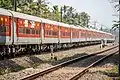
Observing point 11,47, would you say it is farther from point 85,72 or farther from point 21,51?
point 85,72

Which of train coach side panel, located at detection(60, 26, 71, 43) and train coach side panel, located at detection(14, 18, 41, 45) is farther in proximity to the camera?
train coach side panel, located at detection(60, 26, 71, 43)

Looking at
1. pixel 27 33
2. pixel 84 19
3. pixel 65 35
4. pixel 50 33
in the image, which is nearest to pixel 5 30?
pixel 27 33

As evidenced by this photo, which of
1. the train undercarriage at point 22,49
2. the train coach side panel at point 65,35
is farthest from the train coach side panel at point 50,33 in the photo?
the train coach side panel at point 65,35

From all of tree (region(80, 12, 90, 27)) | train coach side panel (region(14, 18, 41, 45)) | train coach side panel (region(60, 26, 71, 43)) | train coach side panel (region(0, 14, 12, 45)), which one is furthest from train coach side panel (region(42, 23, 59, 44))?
tree (region(80, 12, 90, 27))

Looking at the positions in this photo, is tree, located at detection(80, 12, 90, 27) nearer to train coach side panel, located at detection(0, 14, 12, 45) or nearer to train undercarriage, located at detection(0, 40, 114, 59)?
train undercarriage, located at detection(0, 40, 114, 59)

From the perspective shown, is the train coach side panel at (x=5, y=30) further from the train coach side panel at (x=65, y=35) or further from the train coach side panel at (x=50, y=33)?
the train coach side panel at (x=65, y=35)

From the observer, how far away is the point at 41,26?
28031 millimetres

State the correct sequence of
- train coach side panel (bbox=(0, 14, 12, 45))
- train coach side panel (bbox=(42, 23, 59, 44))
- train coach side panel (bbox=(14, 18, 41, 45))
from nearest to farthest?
train coach side panel (bbox=(0, 14, 12, 45)) < train coach side panel (bbox=(14, 18, 41, 45)) < train coach side panel (bbox=(42, 23, 59, 44))

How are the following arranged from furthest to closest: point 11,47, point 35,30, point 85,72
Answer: point 35,30 < point 11,47 < point 85,72

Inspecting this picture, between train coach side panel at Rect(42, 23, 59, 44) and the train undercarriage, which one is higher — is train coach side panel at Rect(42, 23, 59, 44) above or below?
above

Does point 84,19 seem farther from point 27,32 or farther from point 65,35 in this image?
point 27,32

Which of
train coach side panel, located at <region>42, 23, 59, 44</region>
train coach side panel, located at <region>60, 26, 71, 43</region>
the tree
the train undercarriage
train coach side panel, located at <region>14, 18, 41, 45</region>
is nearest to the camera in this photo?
the train undercarriage

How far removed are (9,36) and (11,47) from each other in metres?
1.38

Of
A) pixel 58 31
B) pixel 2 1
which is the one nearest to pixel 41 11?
pixel 2 1
